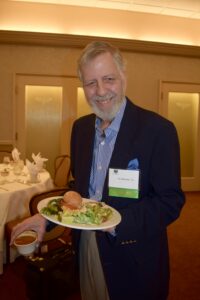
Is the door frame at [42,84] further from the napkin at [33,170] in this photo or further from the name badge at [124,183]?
the name badge at [124,183]

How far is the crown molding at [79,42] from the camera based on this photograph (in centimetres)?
521

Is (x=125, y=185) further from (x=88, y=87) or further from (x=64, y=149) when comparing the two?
(x=64, y=149)

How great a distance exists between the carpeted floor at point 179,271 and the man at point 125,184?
150cm

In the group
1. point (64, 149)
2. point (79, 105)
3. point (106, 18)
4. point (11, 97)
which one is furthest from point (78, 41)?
point (64, 149)

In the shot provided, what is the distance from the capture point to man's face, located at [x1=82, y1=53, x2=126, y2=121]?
47.4 inches

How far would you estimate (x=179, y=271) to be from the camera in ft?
9.71

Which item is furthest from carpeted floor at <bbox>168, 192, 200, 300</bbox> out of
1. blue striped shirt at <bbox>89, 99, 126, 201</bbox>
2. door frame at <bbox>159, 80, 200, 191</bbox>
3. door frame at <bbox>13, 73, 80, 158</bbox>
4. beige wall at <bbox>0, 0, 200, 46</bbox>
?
beige wall at <bbox>0, 0, 200, 46</bbox>

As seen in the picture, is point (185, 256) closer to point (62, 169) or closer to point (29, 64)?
point (62, 169)

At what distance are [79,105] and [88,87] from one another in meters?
4.64

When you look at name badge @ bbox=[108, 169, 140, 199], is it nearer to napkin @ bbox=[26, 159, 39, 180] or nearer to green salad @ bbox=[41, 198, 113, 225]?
green salad @ bbox=[41, 198, 113, 225]

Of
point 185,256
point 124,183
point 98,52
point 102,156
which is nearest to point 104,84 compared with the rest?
point 98,52

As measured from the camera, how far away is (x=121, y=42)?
18.2ft

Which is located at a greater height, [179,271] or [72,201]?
[72,201]

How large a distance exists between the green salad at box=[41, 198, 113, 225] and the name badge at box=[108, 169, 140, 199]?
3.2 inches
